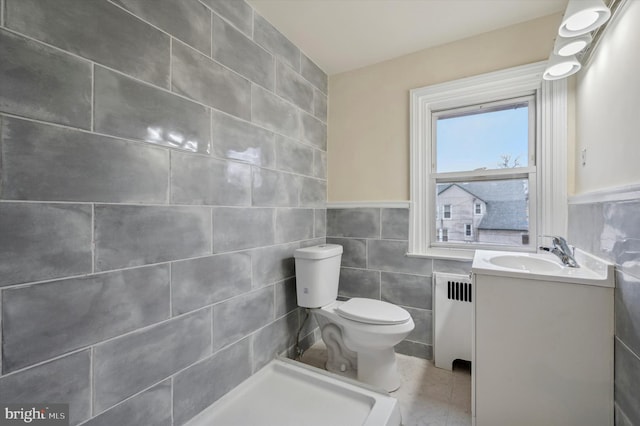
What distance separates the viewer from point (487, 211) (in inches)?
79.0

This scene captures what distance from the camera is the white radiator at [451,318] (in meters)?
1.91

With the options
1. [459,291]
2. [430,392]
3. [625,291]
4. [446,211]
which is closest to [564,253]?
[625,291]

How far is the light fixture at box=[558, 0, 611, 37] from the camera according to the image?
1.10m

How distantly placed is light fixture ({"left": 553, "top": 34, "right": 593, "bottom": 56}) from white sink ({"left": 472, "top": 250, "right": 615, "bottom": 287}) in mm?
1011

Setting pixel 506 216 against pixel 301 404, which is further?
pixel 506 216

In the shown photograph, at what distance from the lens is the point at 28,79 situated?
833mm

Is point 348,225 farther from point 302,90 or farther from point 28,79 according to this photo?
point 28,79

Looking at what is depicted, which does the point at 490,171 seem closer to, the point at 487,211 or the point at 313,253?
the point at 487,211

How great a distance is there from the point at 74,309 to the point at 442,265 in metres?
2.04

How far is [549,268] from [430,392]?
1.01m

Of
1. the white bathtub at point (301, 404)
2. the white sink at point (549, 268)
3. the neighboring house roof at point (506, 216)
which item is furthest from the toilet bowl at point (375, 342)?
the neighboring house roof at point (506, 216)

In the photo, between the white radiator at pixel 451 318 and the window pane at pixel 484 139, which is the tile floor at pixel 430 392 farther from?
the window pane at pixel 484 139

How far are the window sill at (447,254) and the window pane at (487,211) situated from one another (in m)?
0.09

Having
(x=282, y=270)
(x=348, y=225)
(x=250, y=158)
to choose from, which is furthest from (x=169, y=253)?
(x=348, y=225)
